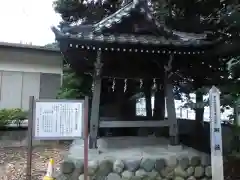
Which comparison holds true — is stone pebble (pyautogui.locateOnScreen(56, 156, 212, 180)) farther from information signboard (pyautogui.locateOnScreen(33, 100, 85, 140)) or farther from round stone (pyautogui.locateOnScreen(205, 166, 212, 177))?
information signboard (pyautogui.locateOnScreen(33, 100, 85, 140))

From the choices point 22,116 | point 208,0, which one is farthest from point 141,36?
point 22,116

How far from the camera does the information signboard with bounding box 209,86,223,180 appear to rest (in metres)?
5.01

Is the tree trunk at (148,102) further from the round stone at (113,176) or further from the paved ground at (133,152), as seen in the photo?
the round stone at (113,176)

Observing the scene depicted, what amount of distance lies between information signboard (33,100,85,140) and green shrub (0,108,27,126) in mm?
6277

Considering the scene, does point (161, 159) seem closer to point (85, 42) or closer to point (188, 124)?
point (85, 42)

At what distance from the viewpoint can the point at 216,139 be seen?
16.5 ft

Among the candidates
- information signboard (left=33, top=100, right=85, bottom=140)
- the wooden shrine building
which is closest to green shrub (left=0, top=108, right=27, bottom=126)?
the wooden shrine building

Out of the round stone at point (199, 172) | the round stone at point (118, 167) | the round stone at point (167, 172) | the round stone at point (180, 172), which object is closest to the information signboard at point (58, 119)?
the round stone at point (118, 167)

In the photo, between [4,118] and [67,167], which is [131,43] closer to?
[67,167]

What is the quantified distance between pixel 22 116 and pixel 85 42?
19.3 ft

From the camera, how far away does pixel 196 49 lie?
246 inches

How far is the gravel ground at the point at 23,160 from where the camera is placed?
607 cm

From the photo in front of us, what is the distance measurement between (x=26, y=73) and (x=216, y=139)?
9.67 m

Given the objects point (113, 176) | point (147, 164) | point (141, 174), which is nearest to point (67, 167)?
point (113, 176)
